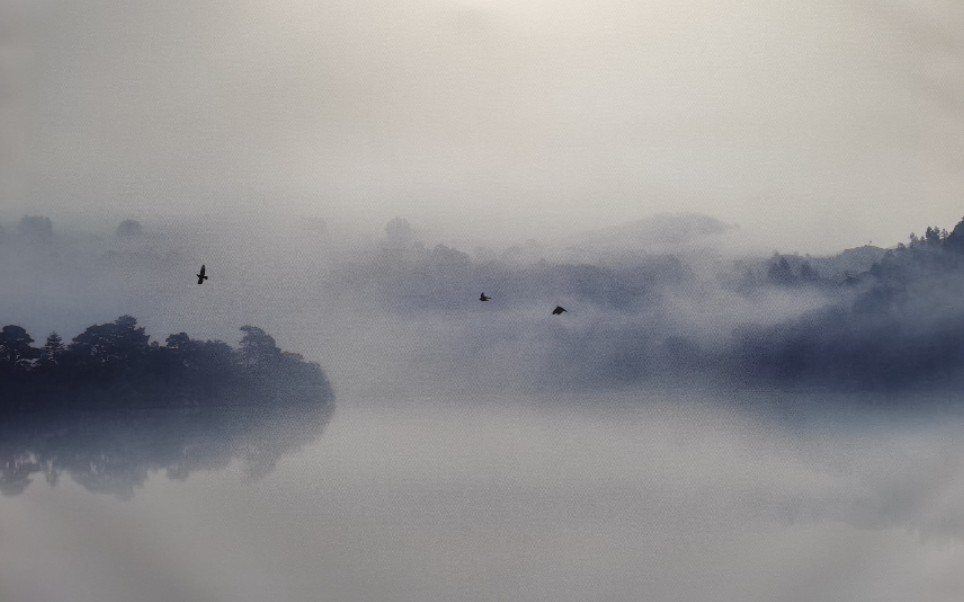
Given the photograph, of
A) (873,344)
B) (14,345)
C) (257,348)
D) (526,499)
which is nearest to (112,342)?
(14,345)

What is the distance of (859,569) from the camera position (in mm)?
3480

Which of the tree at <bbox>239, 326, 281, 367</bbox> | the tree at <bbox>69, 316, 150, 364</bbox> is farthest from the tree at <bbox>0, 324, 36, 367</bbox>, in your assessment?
the tree at <bbox>239, 326, 281, 367</bbox>

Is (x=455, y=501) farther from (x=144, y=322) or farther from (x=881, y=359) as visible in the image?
(x=881, y=359)

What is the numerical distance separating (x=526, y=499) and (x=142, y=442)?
1962 mm

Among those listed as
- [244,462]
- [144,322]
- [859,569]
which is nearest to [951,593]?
[859,569]

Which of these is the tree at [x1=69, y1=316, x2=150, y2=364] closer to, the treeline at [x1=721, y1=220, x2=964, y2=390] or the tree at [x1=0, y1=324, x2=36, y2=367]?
the tree at [x1=0, y1=324, x2=36, y2=367]

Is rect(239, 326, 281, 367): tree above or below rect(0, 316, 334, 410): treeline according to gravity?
above

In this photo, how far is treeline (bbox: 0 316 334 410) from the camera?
3.92 m

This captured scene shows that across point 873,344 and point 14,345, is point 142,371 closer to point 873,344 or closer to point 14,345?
point 14,345

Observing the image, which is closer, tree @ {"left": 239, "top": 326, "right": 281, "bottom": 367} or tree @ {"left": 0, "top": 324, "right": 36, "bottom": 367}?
tree @ {"left": 0, "top": 324, "right": 36, "bottom": 367}

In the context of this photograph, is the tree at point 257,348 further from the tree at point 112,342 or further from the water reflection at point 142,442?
the tree at point 112,342

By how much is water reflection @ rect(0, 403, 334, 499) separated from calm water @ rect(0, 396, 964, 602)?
14 millimetres

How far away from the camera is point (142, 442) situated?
13.5 feet

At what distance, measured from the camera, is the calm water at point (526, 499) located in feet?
11.1
